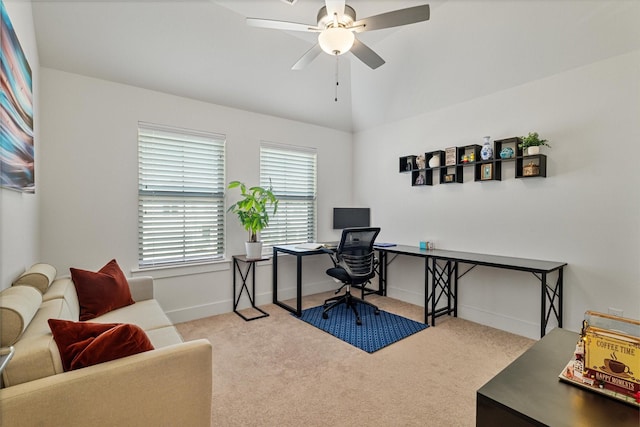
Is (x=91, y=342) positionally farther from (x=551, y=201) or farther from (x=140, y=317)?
(x=551, y=201)

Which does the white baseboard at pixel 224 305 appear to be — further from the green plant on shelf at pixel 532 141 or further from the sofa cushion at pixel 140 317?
the green plant on shelf at pixel 532 141

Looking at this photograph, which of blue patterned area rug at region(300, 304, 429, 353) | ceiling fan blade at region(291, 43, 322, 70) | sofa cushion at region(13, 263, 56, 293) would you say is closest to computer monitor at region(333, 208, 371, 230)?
blue patterned area rug at region(300, 304, 429, 353)

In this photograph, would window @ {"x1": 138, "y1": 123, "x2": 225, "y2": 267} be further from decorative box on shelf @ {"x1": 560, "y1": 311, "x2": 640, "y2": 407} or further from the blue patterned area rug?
decorative box on shelf @ {"x1": 560, "y1": 311, "x2": 640, "y2": 407}

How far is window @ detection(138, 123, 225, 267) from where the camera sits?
3297mm

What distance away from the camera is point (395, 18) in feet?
7.02

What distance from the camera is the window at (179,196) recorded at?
3297 millimetres

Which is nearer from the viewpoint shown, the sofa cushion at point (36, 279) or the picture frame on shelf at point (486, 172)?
the sofa cushion at point (36, 279)

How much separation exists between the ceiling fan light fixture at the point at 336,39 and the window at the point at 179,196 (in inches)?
78.4

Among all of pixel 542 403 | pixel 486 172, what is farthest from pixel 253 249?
pixel 542 403

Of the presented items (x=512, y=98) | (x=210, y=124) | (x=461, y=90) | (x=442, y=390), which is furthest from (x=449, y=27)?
(x=442, y=390)

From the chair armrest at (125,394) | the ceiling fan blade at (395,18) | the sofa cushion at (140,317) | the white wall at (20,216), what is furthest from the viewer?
the sofa cushion at (140,317)

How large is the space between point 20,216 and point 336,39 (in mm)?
2449

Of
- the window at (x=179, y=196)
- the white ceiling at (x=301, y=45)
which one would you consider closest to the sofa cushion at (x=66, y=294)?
the window at (x=179, y=196)

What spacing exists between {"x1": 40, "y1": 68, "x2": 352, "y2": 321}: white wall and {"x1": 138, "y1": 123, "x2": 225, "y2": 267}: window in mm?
94
